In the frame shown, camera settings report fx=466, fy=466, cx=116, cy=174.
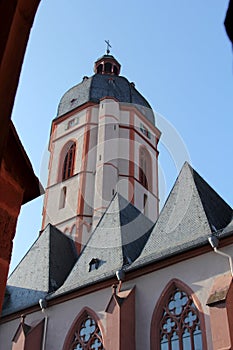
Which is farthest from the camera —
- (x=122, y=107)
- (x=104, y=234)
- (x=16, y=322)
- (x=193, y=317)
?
(x=122, y=107)

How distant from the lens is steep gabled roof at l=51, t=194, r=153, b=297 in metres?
14.3

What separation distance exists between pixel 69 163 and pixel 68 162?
0.13m

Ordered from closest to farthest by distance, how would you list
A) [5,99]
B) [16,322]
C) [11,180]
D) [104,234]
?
[5,99] < [11,180] < [16,322] < [104,234]

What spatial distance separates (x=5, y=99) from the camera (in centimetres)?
181

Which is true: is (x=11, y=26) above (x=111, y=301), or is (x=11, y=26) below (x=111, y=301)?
below

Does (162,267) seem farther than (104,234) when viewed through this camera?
No

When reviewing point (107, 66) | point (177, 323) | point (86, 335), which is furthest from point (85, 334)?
point (107, 66)

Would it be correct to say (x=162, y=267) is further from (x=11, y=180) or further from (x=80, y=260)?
(x=11, y=180)

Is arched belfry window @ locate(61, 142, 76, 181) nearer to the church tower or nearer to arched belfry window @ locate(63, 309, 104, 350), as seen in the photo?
the church tower

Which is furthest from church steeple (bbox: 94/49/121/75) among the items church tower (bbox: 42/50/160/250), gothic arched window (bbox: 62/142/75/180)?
gothic arched window (bbox: 62/142/75/180)

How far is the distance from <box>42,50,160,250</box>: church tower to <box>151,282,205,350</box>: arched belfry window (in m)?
8.76

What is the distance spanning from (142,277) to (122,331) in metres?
1.66

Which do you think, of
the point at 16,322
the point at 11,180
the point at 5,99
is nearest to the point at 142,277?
the point at 16,322

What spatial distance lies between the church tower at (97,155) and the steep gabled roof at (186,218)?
265 inches
